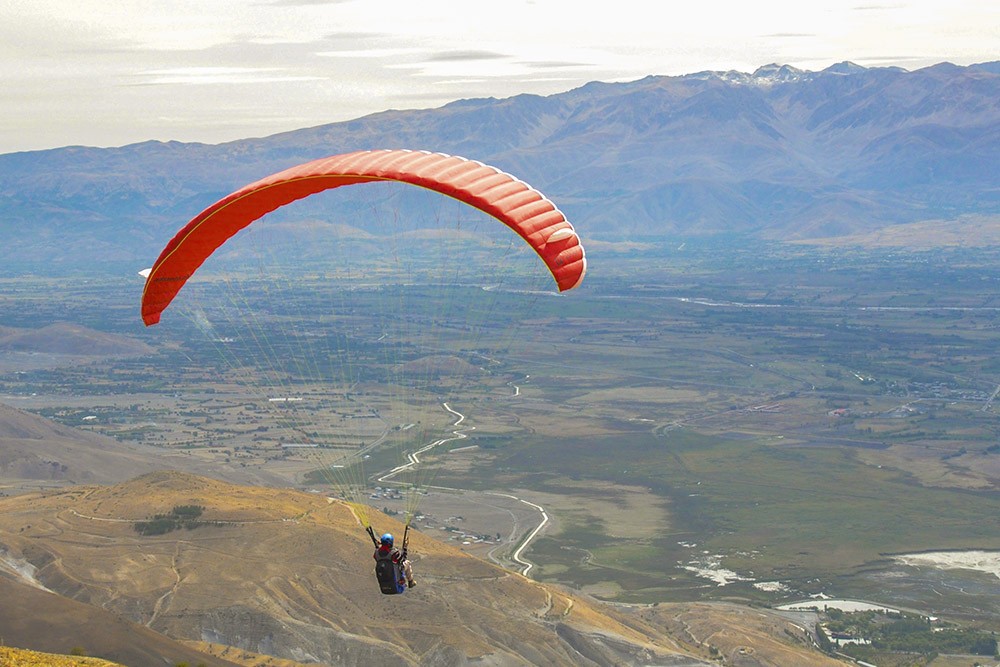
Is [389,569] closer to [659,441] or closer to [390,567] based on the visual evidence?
[390,567]

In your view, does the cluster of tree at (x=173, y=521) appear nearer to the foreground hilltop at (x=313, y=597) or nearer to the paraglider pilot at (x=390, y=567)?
the foreground hilltop at (x=313, y=597)

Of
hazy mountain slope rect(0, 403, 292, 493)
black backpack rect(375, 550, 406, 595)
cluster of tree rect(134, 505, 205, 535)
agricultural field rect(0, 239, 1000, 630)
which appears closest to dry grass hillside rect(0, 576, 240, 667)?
cluster of tree rect(134, 505, 205, 535)

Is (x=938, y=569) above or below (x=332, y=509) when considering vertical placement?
below

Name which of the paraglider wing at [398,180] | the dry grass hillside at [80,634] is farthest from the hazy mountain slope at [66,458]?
the paraglider wing at [398,180]

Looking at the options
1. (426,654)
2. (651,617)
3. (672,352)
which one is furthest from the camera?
(672,352)

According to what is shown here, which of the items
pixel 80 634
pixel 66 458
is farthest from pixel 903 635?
pixel 66 458

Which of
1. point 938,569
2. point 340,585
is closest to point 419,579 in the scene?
point 340,585

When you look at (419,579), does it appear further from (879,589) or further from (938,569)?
(938,569)
